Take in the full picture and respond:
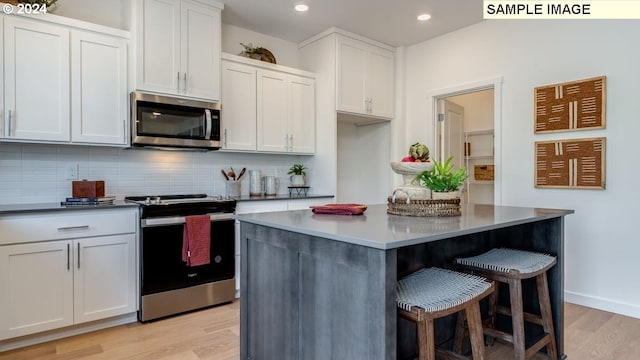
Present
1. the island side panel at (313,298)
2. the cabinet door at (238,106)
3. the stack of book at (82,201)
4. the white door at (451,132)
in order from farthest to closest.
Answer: the white door at (451,132) → the cabinet door at (238,106) → the stack of book at (82,201) → the island side panel at (313,298)

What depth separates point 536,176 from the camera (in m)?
3.38

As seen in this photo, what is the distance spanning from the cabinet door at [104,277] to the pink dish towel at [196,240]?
0.37 metres

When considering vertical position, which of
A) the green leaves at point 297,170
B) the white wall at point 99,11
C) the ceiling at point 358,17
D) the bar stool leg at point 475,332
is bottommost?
the bar stool leg at point 475,332

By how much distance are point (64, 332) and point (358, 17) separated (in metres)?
3.58

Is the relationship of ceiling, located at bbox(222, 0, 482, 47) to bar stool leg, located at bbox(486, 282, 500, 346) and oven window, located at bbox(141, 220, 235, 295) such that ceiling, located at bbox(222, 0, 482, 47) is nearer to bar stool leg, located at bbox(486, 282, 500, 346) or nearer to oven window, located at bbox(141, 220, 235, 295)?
oven window, located at bbox(141, 220, 235, 295)

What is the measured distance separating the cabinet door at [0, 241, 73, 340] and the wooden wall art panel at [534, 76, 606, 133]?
3.89m

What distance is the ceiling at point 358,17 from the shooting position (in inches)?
134

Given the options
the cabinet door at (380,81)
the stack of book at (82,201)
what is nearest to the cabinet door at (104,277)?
the stack of book at (82,201)

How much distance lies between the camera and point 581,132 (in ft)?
10.2

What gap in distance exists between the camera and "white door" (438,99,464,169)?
14.3 feet

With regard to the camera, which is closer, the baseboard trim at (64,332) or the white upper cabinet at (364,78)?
the baseboard trim at (64,332)

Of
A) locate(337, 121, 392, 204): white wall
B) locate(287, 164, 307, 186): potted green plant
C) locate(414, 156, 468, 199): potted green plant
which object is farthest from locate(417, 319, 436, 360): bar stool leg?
locate(337, 121, 392, 204): white wall

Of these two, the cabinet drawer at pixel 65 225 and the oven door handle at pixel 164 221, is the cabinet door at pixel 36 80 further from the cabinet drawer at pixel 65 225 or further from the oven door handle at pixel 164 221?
the oven door handle at pixel 164 221

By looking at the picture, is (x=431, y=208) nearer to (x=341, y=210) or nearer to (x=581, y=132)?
(x=341, y=210)
